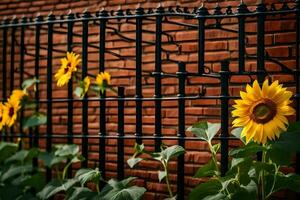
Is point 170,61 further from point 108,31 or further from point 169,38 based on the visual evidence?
point 108,31

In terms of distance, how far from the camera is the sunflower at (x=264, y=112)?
289cm

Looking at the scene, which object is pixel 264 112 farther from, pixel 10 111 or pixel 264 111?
pixel 10 111

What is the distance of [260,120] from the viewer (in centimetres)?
293

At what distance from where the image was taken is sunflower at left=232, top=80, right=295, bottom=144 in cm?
289

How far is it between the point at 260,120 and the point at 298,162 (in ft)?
1.89

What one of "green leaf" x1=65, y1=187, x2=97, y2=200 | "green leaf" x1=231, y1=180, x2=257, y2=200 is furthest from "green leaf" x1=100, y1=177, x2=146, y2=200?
"green leaf" x1=231, y1=180, x2=257, y2=200

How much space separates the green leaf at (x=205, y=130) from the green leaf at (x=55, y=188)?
2.96 feet

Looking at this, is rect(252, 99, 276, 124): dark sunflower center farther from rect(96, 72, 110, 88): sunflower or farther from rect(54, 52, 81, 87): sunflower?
rect(54, 52, 81, 87): sunflower

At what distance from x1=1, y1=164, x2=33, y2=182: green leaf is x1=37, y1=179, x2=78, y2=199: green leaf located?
40 centimetres

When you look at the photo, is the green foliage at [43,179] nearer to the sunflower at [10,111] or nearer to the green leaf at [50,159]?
the green leaf at [50,159]

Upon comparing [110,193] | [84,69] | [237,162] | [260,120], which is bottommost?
[110,193]

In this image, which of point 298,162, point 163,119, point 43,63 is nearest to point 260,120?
point 298,162

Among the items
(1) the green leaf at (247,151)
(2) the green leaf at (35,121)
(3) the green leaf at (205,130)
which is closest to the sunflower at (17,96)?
(2) the green leaf at (35,121)

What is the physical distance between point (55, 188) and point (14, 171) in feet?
1.68
